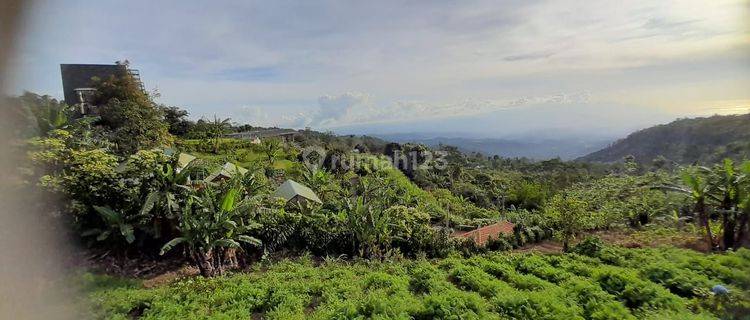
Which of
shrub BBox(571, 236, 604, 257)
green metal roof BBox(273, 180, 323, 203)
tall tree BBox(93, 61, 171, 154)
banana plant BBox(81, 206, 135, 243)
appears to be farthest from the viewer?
tall tree BBox(93, 61, 171, 154)

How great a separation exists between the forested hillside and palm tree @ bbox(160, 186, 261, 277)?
676cm

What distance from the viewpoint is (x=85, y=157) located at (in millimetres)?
7004

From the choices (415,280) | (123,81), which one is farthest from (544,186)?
(123,81)

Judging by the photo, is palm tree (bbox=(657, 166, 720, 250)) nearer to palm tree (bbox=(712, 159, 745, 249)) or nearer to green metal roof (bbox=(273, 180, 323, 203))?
palm tree (bbox=(712, 159, 745, 249))

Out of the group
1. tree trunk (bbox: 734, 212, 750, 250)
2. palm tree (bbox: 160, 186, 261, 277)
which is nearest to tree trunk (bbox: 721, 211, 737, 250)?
tree trunk (bbox: 734, 212, 750, 250)

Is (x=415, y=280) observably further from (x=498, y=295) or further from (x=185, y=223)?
(x=185, y=223)

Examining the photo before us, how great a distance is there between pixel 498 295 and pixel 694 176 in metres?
4.68

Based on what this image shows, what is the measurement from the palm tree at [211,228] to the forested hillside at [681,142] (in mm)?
6755

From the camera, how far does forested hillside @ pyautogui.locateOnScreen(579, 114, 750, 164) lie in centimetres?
1291

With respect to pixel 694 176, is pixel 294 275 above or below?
below

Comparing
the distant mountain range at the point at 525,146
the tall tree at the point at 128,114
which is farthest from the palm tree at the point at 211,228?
the distant mountain range at the point at 525,146

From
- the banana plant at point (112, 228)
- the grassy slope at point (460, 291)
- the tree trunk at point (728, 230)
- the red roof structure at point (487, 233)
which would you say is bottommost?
the red roof structure at point (487, 233)

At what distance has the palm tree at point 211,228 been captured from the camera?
21.2ft

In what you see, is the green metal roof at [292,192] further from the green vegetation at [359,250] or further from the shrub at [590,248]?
the shrub at [590,248]
